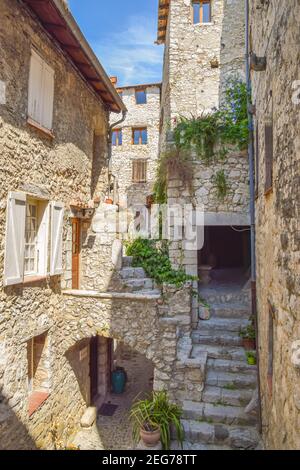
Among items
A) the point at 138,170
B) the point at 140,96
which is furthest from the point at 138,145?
the point at 140,96

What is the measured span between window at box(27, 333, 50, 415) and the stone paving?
183 centimetres

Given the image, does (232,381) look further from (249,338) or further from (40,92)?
(40,92)

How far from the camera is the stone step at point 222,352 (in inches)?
231

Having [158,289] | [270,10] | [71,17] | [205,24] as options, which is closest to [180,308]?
[158,289]

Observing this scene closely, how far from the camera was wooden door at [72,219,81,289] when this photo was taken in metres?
7.56

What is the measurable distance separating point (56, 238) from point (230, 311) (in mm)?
4136

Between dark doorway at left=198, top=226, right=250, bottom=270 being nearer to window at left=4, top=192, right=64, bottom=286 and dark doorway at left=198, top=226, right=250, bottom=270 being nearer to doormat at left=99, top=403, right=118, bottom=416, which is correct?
doormat at left=99, top=403, right=118, bottom=416

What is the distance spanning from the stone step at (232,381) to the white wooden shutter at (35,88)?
565cm

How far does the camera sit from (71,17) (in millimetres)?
5590

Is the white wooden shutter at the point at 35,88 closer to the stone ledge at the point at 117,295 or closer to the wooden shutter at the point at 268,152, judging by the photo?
the stone ledge at the point at 117,295

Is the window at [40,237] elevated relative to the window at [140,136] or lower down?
lower down

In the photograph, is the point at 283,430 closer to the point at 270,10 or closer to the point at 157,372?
the point at 157,372

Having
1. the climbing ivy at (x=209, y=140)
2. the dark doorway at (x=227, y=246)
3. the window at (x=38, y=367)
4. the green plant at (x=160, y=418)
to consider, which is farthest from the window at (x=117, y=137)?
the green plant at (x=160, y=418)
